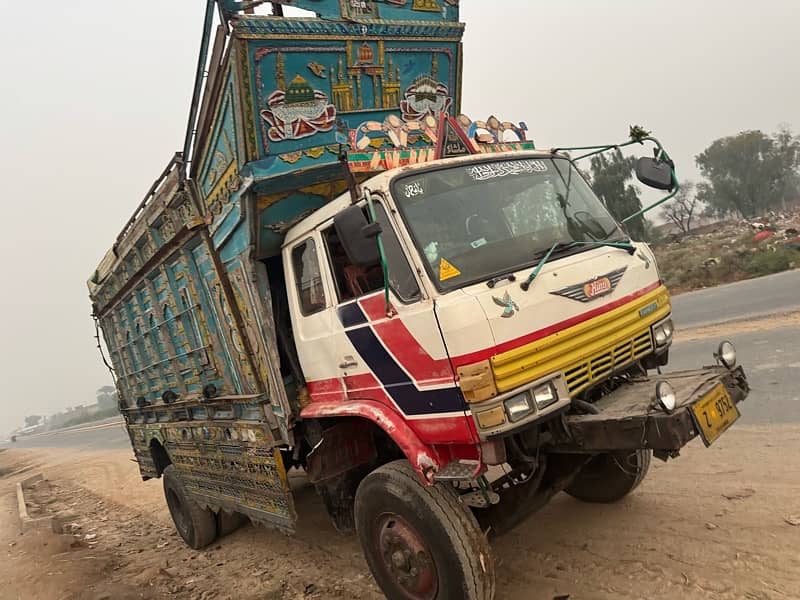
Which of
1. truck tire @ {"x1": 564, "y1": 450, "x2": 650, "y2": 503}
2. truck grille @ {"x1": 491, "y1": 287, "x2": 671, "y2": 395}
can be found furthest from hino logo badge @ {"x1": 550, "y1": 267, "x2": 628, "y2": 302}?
truck tire @ {"x1": 564, "y1": 450, "x2": 650, "y2": 503}

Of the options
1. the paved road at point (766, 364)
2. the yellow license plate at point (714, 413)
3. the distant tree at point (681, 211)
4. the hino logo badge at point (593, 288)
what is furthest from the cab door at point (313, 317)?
the distant tree at point (681, 211)

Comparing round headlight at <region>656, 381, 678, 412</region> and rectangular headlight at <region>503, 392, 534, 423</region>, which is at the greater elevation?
rectangular headlight at <region>503, 392, 534, 423</region>

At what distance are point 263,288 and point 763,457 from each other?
13.3ft

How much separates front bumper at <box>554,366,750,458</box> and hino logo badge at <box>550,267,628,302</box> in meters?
0.58

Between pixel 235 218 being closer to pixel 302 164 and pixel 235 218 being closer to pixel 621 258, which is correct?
pixel 302 164

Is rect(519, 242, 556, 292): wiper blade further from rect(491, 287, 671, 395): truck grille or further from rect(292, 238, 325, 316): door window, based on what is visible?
rect(292, 238, 325, 316): door window

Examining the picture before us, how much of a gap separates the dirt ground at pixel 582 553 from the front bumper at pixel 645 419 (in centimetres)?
87

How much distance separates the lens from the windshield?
3248 mm

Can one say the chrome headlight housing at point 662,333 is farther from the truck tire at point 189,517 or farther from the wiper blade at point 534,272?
the truck tire at point 189,517

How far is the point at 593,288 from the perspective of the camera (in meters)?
3.29

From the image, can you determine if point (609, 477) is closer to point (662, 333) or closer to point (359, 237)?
point (662, 333)

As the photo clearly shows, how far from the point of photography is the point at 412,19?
4477mm

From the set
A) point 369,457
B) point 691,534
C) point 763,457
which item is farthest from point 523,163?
point 763,457

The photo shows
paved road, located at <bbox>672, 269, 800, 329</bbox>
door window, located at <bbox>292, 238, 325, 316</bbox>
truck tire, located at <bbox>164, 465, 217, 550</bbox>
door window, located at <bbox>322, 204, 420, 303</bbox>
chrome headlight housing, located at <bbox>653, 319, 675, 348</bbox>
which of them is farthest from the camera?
paved road, located at <bbox>672, 269, 800, 329</bbox>
